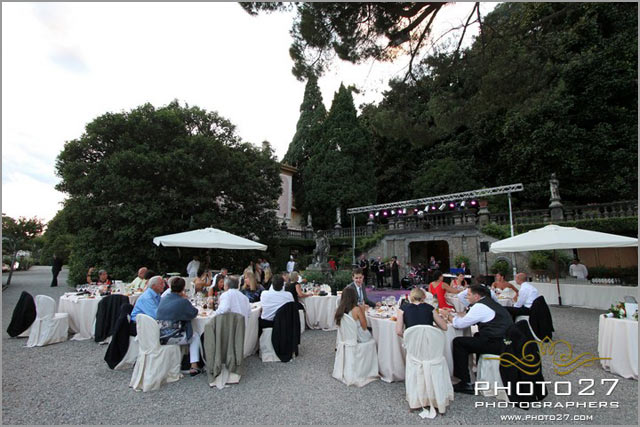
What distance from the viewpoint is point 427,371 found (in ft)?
11.2

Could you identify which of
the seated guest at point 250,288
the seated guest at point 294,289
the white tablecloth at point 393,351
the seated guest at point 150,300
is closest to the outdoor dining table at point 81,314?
the seated guest at point 150,300

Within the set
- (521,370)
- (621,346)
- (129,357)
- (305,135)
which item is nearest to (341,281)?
(129,357)

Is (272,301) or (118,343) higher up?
(272,301)

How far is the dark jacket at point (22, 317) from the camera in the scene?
6.04 meters

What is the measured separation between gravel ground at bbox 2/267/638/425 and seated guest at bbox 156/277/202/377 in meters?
0.36

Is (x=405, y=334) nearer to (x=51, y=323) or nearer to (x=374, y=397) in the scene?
(x=374, y=397)

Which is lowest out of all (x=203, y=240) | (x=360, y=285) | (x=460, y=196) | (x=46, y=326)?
(x=46, y=326)

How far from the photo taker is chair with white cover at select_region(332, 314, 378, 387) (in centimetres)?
412

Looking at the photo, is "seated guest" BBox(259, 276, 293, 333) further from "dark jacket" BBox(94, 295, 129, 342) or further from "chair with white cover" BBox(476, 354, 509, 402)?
"chair with white cover" BBox(476, 354, 509, 402)

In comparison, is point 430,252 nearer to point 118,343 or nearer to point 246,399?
point 246,399

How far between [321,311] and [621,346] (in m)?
5.16

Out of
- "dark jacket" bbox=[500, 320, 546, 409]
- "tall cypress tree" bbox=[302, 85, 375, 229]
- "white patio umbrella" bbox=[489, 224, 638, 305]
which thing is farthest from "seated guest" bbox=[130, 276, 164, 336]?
"tall cypress tree" bbox=[302, 85, 375, 229]

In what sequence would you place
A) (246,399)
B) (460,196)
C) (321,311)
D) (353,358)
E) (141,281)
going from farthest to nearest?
(460,196) → (321,311) → (141,281) → (353,358) → (246,399)

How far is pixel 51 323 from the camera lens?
5.94 metres
